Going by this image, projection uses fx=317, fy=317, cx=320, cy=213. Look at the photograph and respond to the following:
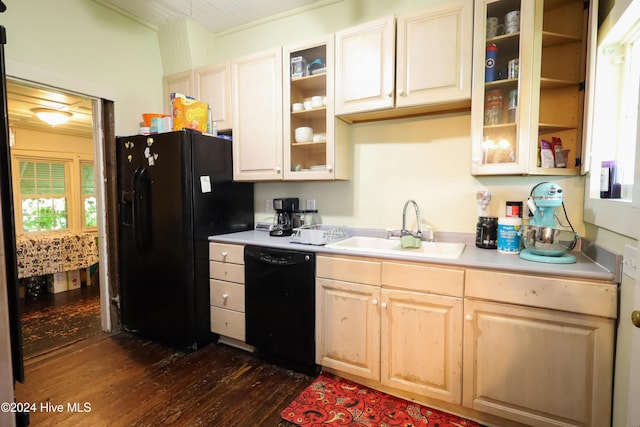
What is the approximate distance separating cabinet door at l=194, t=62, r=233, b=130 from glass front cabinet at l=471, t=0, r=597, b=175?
A: 1.82 metres

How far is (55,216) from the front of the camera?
4.76 metres

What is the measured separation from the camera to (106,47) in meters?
2.57

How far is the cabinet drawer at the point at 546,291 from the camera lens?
1335mm

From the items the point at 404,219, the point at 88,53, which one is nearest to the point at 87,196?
the point at 88,53

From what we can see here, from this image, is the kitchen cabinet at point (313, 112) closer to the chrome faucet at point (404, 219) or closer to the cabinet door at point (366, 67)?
the cabinet door at point (366, 67)

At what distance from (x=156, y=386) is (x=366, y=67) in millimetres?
2404

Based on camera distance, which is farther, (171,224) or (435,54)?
(171,224)

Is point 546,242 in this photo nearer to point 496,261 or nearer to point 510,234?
point 510,234

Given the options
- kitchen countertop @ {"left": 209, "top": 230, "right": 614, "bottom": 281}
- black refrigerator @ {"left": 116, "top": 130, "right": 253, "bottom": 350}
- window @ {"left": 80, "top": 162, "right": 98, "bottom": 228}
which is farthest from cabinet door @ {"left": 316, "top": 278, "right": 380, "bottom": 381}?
window @ {"left": 80, "top": 162, "right": 98, "bottom": 228}

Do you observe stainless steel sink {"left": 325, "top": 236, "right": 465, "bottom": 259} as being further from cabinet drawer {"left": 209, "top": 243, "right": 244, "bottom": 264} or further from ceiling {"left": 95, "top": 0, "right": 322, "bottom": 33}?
ceiling {"left": 95, "top": 0, "right": 322, "bottom": 33}

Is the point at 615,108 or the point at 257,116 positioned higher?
the point at 257,116

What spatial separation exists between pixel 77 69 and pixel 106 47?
327mm

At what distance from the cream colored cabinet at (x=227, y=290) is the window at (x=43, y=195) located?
3.83 m

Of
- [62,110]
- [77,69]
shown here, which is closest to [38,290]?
[62,110]
